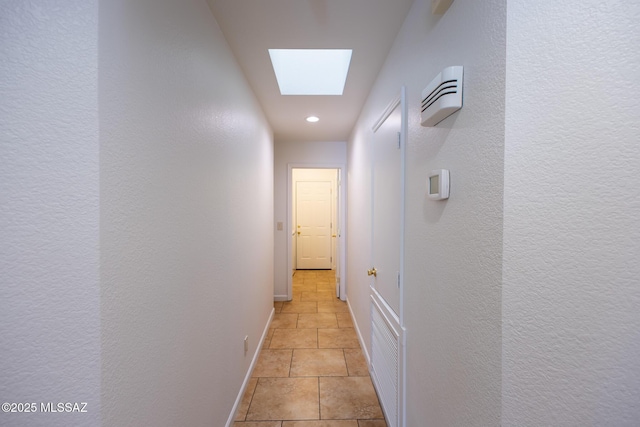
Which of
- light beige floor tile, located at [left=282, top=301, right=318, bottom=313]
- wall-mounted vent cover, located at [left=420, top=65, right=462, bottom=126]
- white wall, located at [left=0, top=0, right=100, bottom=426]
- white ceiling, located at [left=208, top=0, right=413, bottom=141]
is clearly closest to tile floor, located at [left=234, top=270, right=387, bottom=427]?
light beige floor tile, located at [left=282, top=301, right=318, bottom=313]

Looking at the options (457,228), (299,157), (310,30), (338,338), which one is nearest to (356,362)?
(338,338)

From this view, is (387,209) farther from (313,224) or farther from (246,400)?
(313,224)

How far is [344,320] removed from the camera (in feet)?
11.3

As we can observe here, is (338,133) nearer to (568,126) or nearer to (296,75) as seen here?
(296,75)

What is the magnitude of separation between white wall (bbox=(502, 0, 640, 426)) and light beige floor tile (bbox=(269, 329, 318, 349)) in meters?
2.39

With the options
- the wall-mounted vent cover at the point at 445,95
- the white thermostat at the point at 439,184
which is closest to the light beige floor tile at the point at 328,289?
the white thermostat at the point at 439,184

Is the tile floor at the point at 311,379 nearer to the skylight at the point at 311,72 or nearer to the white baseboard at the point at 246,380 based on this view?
the white baseboard at the point at 246,380

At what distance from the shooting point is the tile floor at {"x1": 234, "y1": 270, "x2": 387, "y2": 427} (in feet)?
6.06

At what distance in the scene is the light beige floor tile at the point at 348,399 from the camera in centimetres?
188

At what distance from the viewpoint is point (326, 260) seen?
6.40 meters

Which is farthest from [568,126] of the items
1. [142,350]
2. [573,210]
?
[142,350]

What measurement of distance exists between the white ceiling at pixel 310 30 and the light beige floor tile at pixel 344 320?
2604 millimetres

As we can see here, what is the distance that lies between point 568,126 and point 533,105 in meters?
0.09

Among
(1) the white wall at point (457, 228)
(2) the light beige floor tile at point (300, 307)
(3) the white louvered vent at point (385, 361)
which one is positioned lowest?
(2) the light beige floor tile at point (300, 307)
